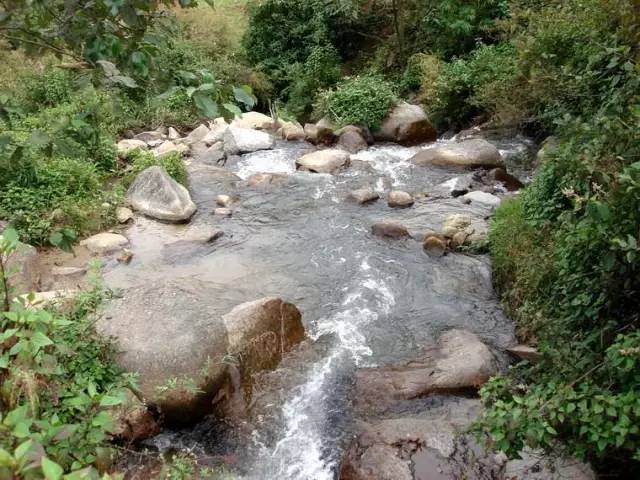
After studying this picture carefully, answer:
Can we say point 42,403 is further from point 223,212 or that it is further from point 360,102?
point 360,102

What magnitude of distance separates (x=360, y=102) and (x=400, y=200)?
431cm

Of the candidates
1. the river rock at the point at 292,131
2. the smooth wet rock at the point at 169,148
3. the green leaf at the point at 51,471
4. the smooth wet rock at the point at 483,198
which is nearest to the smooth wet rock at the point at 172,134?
the smooth wet rock at the point at 169,148

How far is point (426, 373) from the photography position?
543cm

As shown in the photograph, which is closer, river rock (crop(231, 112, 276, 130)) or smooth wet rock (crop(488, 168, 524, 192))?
smooth wet rock (crop(488, 168, 524, 192))

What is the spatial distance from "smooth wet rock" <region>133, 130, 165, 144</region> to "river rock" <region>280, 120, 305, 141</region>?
9.87 ft

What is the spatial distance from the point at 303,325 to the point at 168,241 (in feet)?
10.2

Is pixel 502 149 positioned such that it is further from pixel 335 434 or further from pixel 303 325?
pixel 335 434

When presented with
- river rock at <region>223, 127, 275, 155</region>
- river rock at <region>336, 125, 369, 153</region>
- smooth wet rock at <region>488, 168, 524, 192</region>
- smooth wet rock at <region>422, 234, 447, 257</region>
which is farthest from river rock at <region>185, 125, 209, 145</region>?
smooth wet rock at <region>422, 234, 447, 257</region>

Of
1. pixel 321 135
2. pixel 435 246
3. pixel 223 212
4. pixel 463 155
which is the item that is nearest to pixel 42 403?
pixel 435 246

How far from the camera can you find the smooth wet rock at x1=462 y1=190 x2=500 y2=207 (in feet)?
30.1

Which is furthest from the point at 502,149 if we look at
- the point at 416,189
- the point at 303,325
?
the point at 303,325

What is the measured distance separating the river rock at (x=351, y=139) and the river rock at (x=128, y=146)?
14.4 ft

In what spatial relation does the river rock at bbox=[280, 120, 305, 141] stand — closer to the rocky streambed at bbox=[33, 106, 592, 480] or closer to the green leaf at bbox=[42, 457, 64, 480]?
the rocky streambed at bbox=[33, 106, 592, 480]

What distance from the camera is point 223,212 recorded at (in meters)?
9.26
